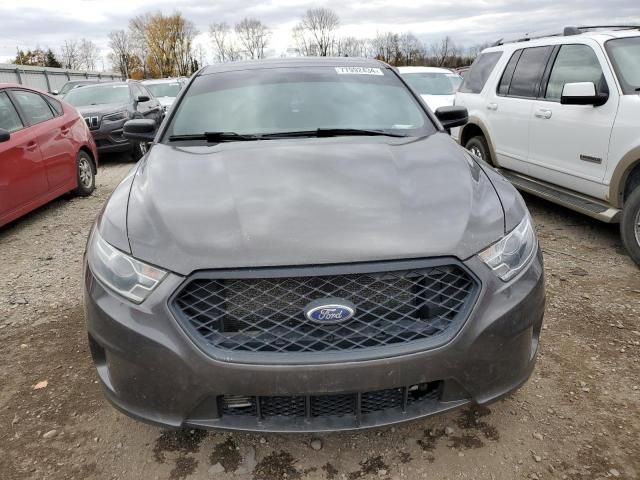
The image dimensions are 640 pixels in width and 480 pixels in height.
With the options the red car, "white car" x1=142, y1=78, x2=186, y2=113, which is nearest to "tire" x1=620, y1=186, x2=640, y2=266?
the red car

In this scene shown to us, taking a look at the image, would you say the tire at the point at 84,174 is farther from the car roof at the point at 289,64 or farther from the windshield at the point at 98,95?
the windshield at the point at 98,95

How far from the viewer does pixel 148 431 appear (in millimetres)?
2410

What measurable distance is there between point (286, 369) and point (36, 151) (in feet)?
16.5

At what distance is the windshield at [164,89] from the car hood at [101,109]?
6.94 m

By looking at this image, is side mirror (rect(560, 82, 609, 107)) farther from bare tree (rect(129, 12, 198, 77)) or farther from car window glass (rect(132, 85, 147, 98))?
bare tree (rect(129, 12, 198, 77))

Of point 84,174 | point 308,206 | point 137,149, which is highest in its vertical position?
point 308,206

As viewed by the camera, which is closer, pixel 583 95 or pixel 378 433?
pixel 378 433

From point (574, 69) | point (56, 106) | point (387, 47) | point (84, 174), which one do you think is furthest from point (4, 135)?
point (387, 47)

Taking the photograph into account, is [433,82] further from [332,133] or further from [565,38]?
[332,133]

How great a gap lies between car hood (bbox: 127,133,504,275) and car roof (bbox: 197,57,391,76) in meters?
1.16

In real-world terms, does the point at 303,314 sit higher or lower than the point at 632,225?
higher

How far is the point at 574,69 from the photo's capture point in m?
4.82

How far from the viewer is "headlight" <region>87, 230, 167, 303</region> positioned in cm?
188

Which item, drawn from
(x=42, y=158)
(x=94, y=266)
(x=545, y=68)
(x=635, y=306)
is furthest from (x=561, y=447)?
(x=42, y=158)
